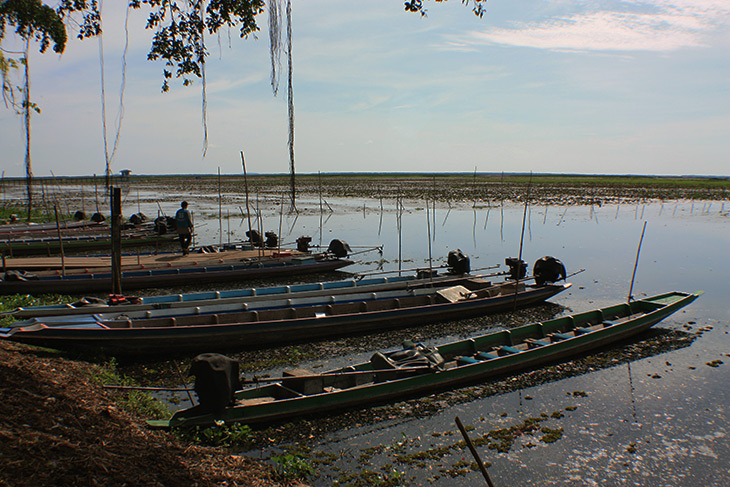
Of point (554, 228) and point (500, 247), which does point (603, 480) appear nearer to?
point (500, 247)

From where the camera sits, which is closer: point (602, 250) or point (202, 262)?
point (202, 262)

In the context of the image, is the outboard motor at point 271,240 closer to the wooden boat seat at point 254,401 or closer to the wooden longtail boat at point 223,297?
the wooden longtail boat at point 223,297

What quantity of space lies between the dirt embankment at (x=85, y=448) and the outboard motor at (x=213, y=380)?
0.74m

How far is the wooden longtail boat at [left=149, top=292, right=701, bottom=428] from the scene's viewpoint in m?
7.48

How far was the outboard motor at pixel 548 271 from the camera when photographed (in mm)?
15812

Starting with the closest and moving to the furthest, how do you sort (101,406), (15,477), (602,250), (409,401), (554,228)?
(15,477) < (101,406) < (409,401) < (602,250) < (554,228)

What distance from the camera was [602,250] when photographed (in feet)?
80.3

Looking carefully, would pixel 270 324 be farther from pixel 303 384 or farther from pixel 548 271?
pixel 548 271

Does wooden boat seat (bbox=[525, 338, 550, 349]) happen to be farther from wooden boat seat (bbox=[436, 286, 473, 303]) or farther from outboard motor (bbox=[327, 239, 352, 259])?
outboard motor (bbox=[327, 239, 352, 259])

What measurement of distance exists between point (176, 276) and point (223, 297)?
5.05 meters

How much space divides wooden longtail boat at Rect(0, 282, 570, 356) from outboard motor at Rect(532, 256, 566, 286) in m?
0.46

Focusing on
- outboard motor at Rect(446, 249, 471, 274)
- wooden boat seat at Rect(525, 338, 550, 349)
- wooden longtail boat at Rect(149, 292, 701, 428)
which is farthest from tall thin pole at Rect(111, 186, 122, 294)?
outboard motor at Rect(446, 249, 471, 274)

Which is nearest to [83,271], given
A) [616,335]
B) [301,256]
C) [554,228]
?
[301,256]

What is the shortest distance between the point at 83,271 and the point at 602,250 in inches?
897
